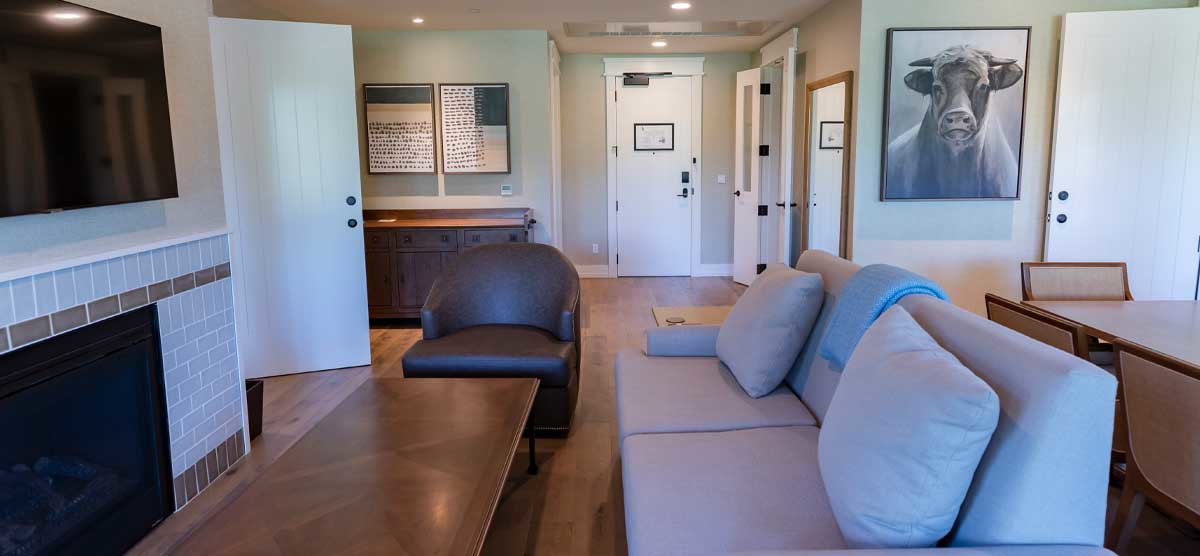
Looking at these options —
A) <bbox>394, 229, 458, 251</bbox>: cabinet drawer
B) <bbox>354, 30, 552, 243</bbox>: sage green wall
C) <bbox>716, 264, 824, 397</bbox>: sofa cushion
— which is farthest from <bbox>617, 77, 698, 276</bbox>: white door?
<bbox>716, 264, 824, 397</bbox>: sofa cushion

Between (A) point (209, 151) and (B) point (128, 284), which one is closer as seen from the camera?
(B) point (128, 284)

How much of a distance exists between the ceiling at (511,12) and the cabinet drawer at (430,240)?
5.08 feet

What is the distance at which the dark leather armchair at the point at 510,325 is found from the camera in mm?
3064

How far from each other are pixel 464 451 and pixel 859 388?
3.61ft

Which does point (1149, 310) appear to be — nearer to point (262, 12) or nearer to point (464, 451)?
point (464, 451)

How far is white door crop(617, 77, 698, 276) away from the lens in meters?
7.41

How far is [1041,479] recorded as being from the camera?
1278 mm

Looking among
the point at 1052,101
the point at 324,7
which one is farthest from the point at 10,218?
the point at 1052,101

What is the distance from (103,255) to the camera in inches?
84.8

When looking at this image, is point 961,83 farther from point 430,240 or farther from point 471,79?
point 430,240

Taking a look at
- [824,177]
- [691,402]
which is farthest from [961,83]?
[691,402]

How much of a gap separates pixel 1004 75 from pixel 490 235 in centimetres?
350

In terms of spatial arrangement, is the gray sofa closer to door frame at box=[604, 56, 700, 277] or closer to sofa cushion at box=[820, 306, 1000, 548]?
sofa cushion at box=[820, 306, 1000, 548]

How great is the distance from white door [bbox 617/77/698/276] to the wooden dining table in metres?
4.81
